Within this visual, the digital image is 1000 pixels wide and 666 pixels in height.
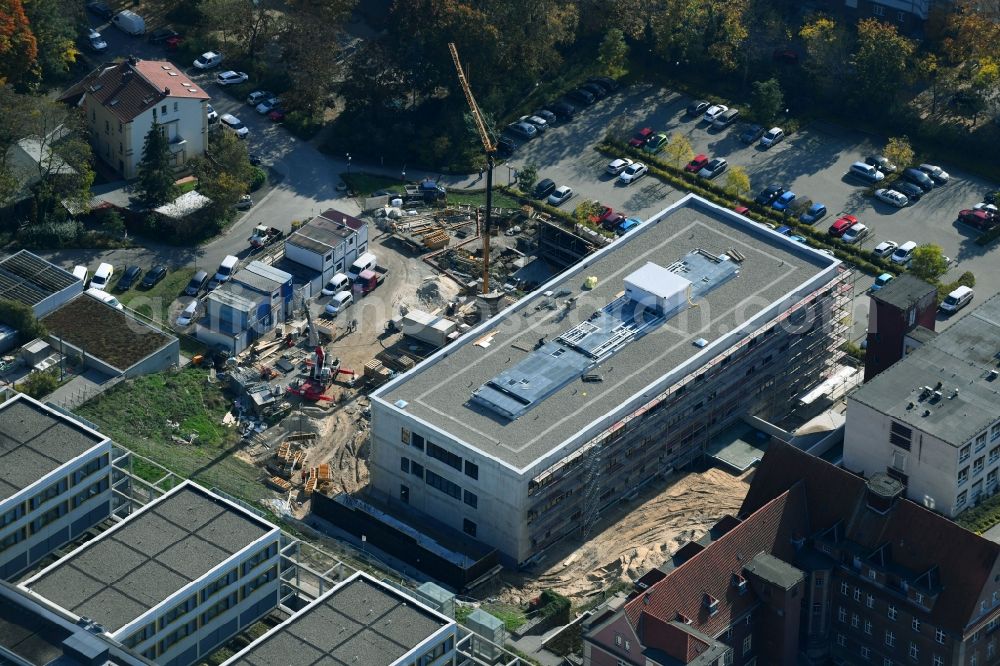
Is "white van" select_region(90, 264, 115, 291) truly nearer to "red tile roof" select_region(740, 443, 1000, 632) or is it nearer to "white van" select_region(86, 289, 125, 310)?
"white van" select_region(86, 289, 125, 310)

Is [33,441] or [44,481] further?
[33,441]

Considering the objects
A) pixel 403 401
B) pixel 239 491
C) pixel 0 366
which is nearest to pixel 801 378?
pixel 403 401

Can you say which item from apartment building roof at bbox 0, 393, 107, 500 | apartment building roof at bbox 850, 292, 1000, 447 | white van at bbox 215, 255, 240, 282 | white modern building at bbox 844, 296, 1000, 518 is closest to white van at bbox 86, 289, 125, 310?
white van at bbox 215, 255, 240, 282

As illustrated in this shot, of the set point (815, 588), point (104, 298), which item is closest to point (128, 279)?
point (104, 298)

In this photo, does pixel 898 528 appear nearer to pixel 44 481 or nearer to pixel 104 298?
pixel 44 481

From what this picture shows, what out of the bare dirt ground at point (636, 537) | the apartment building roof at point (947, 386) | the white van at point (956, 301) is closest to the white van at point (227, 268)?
the bare dirt ground at point (636, 537)

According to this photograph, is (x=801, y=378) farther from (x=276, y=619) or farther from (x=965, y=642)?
(x=276, y=619)
